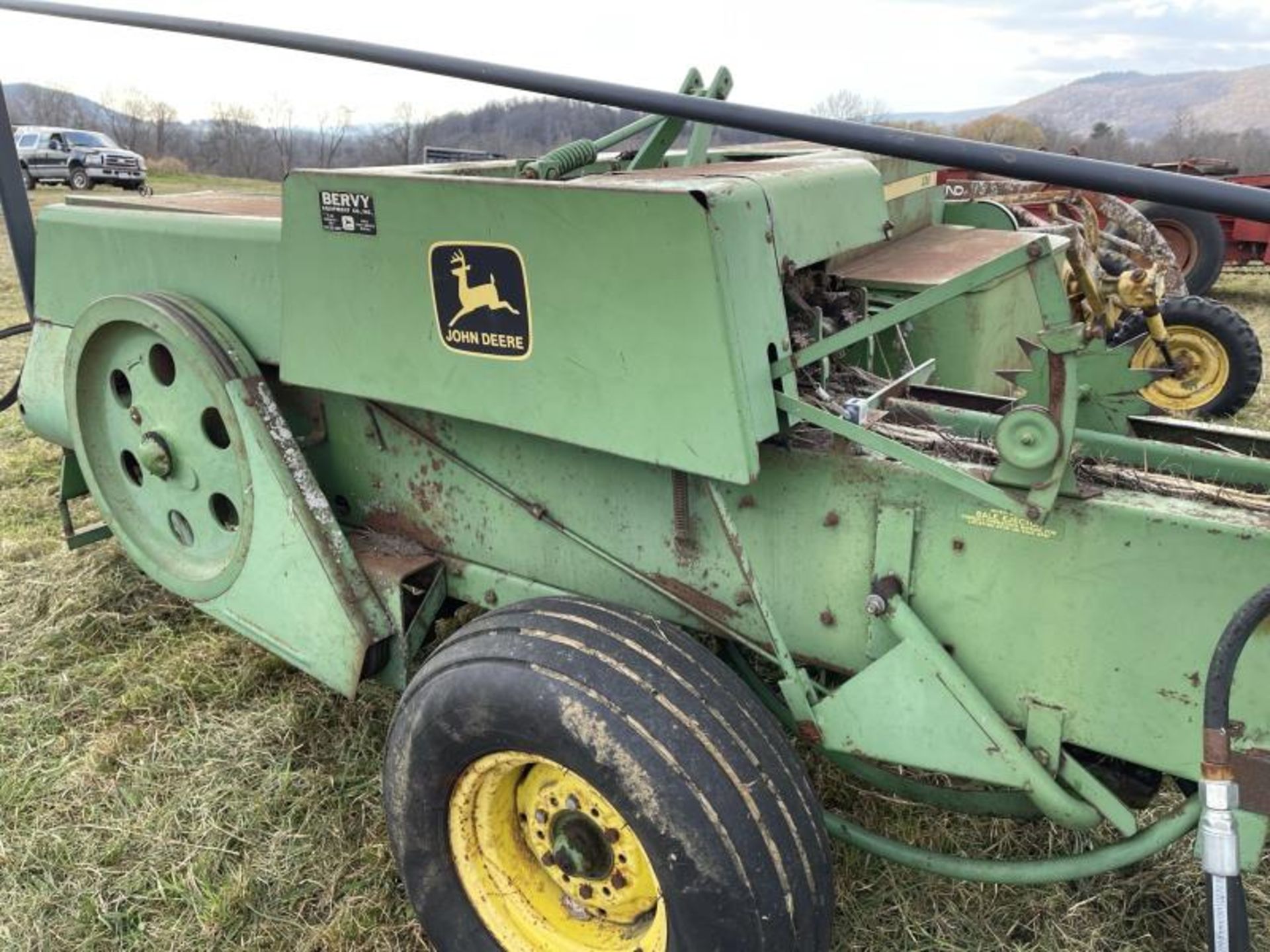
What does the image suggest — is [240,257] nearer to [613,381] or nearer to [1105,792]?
[613,381]

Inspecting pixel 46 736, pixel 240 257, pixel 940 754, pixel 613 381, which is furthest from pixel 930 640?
pixel 46 736

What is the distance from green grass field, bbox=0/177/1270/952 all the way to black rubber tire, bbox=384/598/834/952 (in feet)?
2.03

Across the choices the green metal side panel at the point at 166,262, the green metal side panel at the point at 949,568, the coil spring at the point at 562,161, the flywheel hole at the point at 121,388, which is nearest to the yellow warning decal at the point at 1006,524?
the green metal side panel at the point at 949,568

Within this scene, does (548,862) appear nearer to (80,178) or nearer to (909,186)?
(909,186)

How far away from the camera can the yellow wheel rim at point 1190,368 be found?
566cm

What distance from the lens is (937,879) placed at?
7.90 feet

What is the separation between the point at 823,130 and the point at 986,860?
5.11ft

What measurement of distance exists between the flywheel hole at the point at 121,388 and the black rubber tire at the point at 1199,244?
854 cm

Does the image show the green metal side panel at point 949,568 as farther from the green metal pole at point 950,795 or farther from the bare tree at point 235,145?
the bare tree at point 235,145

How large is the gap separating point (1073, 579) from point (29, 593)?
11.2ft

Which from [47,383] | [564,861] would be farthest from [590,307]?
[47,383]

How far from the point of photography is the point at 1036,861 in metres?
1.94

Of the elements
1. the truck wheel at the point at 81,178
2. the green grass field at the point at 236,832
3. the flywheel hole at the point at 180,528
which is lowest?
the green grass field at the point at 236,832

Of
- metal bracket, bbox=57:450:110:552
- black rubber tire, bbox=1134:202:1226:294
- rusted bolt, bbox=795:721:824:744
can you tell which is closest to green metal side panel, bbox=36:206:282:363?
metal bracket, bbox=57:450:110:552
